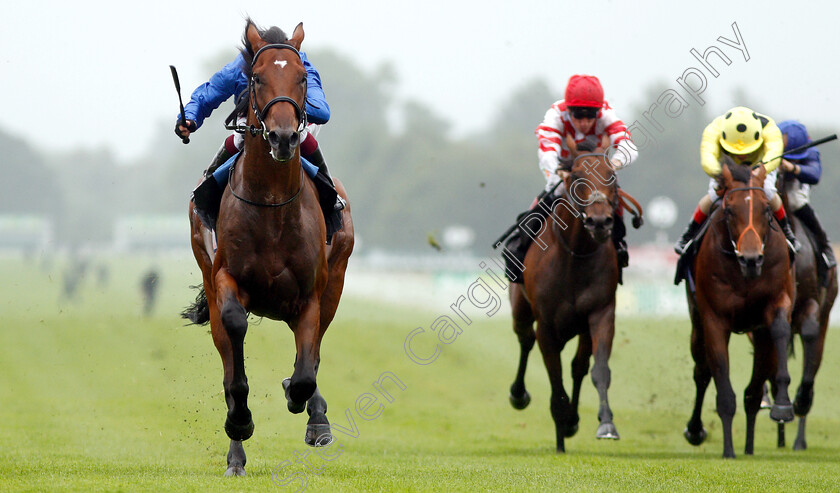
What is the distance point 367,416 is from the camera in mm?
13938

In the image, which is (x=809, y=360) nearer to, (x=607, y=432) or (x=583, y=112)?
(x=607, y=432)

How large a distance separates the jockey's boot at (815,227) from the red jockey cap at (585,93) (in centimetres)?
252

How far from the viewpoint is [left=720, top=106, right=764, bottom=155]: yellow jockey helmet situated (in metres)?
9.00

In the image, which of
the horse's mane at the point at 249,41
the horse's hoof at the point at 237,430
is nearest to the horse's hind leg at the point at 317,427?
the horse's hoof at the point at 237,430

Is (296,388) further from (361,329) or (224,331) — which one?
(361,329)

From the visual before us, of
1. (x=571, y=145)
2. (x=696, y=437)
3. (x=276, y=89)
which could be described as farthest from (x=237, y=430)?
(x=696, y=437)

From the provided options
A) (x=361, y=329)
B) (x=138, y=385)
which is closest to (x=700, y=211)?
(x=138, y=385)

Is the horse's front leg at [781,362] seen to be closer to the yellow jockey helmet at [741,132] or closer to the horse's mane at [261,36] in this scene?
the yellow jockey helmet at [741,132]

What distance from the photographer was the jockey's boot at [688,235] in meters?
9.70

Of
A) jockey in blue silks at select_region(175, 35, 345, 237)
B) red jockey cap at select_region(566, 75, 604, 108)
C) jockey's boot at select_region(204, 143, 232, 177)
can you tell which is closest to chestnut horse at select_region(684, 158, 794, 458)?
red jockey cap at select_region(566, 75, 604, 108)

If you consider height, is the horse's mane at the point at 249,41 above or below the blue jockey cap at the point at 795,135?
below

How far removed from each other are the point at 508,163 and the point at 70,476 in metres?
41.9

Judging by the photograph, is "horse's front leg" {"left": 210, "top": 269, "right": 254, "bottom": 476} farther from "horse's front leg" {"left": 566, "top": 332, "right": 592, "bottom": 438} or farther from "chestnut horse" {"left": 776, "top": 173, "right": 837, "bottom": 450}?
"chestnut horse" {"left": 776, "top": 173, "right": 837, "bottom": 450}

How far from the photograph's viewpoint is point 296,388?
20.7ft
